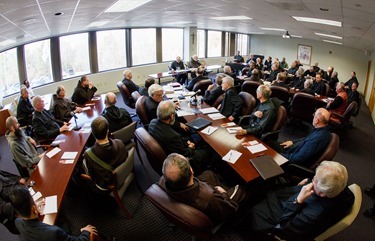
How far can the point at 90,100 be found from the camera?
5242mm

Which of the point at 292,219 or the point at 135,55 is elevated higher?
the point at 135,55

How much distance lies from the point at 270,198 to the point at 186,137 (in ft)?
5.66

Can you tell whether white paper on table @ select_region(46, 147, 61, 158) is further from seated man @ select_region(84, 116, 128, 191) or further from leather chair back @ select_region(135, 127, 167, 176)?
leather chair back @ select_region(135, 127, 167, 176)

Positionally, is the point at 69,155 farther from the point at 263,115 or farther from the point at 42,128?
→ the point at 263,115

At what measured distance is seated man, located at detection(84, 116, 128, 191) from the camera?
256 cm

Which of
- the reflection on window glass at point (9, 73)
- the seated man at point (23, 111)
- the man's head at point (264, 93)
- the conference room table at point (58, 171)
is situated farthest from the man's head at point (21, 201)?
the reflection on window glass at point (9, 73)

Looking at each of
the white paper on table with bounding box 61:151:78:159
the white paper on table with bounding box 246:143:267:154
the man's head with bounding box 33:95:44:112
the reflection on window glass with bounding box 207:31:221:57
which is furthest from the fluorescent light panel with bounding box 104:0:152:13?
the reflection on window glass with bounding box 207:31:221:57

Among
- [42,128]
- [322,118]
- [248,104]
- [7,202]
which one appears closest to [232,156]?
[322,118]

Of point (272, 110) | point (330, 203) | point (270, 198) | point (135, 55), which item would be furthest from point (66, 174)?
point (135, 55)

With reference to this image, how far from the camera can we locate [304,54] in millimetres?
13344

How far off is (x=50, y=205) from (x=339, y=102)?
545 cm

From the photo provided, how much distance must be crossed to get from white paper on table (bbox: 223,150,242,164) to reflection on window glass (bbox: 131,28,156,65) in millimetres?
8482

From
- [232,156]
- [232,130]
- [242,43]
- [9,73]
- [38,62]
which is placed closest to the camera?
[232,156]

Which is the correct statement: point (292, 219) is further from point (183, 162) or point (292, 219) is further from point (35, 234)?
point (35, 234)
